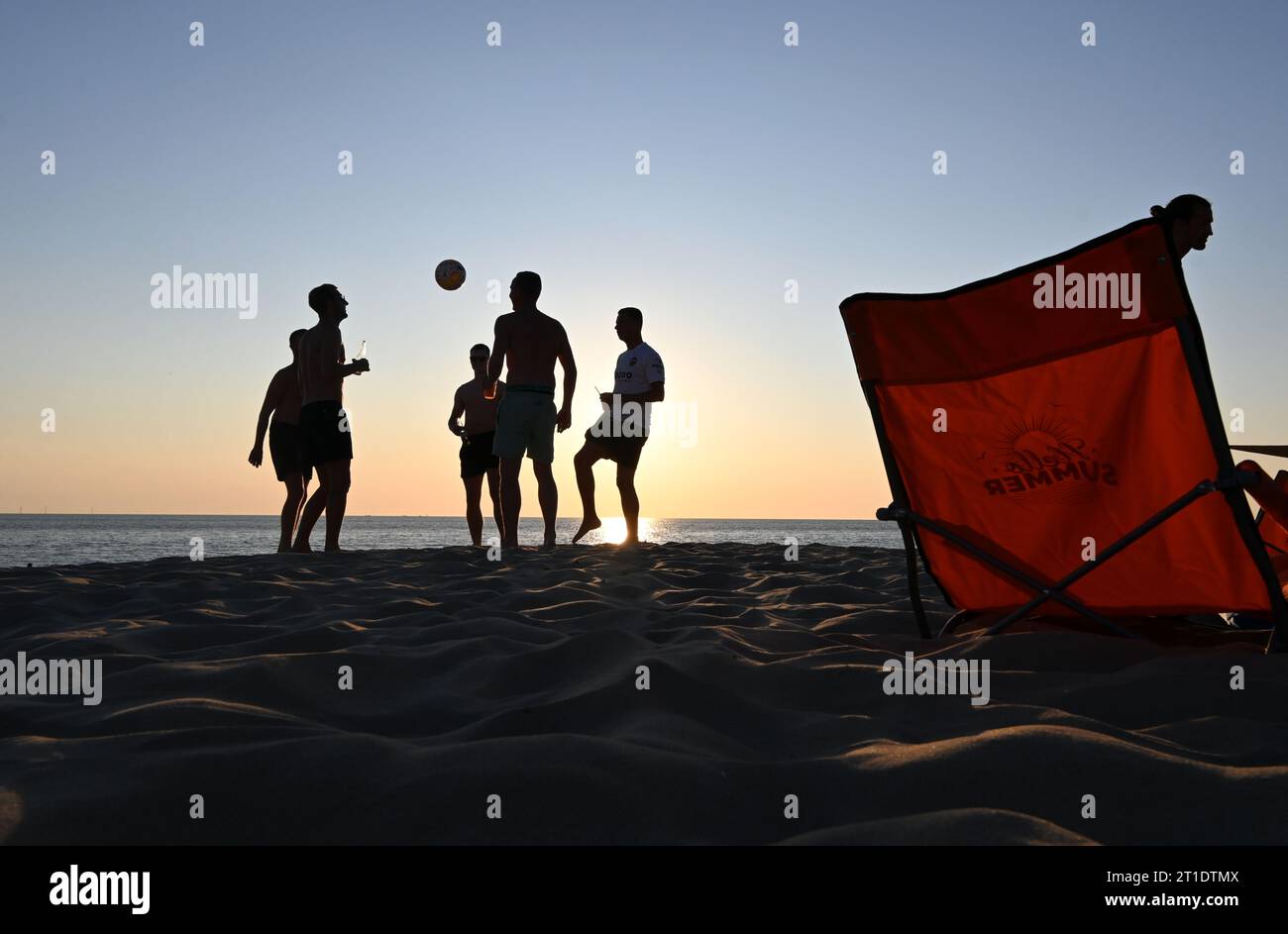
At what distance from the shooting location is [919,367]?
287 cm

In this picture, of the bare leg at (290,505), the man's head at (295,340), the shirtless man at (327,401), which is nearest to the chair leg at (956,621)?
the shirtless man at (327,401)

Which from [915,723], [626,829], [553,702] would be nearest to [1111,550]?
[915,723]

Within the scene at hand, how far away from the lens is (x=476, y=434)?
27.0 ft

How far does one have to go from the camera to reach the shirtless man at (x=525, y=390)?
6570 millimetres

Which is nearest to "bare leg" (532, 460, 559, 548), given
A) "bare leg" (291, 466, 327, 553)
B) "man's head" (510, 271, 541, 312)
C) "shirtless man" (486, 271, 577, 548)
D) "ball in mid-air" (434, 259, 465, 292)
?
"shirtless man" (486, 271, 577, 548)

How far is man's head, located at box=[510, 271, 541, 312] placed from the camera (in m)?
6.68

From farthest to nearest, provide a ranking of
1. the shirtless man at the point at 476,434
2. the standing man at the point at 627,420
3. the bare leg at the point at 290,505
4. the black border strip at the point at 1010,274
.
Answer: the shirtless man at the point at 476,434 < the standing man at the point at 627,420 < the bare leg at the point at 290,505 < the black border strip at the point at 1010,274

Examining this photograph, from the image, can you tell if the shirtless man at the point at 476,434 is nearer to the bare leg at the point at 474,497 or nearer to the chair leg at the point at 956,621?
the bare leg at the point at 474,497

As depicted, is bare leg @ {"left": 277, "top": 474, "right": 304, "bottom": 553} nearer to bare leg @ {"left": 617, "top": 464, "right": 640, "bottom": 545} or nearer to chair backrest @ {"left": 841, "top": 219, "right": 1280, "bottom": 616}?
bare leg @ {"left": 617, "top": 464, "right": 640, "bottom": 545}

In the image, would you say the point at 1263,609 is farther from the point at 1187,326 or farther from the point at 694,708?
the point at 694,708

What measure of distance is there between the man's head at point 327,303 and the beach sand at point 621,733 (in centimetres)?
360

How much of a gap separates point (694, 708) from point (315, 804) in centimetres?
83

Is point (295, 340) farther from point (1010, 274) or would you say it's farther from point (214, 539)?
point (214, 539)
